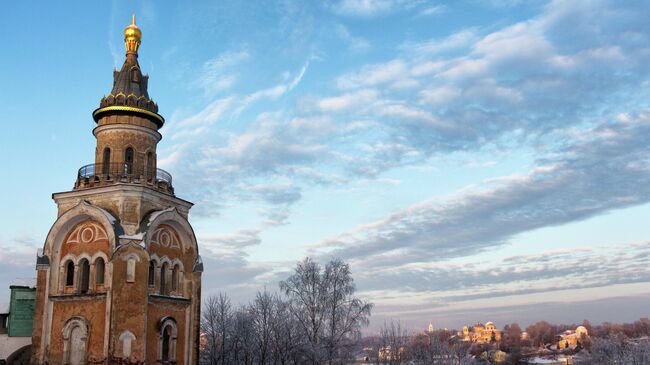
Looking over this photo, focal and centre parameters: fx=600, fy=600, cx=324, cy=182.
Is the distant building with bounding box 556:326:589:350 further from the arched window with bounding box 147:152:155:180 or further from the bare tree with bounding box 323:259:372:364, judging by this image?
the arched window with bounding box 147:152:155:180

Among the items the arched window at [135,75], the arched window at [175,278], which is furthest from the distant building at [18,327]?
the arched window at [135,75]

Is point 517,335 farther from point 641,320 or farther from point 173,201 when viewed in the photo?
point 173,201

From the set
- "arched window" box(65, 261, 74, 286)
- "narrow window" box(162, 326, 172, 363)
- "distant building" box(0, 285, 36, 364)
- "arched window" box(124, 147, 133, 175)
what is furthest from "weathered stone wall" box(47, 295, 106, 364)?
"arched window" box(124, 147, 133, 175)

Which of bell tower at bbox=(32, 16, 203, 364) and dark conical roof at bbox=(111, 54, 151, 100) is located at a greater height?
dark conical roof at bbox=(111, 54, 151, 100)

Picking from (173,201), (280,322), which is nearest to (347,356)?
(280,322)

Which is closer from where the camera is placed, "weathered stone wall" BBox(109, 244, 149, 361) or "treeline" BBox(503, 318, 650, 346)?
"weathered stone wall" BBox(109, 244, 149, 361)

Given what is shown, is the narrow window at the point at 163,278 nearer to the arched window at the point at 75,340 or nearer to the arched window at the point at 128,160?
the arched window at the point at 75,340

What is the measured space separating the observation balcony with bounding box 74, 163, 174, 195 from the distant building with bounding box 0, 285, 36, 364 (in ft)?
17.7

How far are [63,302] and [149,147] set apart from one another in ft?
25.1

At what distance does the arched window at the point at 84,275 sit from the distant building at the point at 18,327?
3.18 meters

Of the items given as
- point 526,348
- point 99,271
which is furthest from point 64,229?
point 526,348

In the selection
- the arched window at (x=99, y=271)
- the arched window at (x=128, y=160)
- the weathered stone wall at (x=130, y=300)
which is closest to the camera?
the weathered stone wall at (x=130, y=300)

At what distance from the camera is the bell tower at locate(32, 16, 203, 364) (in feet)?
78.3

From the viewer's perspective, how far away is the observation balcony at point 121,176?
25.9m
